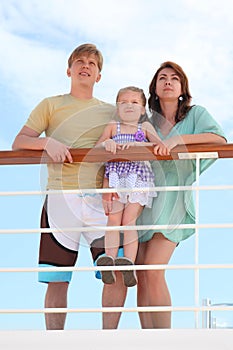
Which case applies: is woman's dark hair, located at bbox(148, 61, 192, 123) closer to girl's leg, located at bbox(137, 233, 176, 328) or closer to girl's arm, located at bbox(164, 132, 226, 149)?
girl's arm, located at bbox(164, 132, 226, 149)

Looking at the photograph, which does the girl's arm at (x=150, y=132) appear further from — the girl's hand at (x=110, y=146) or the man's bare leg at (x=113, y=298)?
the man's bare leg at (x=113, y=298)

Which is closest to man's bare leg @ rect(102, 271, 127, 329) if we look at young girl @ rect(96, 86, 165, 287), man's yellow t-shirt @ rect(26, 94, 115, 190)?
young girl @ rect(96, 86, 165, 287)

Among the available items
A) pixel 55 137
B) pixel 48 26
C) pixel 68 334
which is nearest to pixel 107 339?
pixel 68 334

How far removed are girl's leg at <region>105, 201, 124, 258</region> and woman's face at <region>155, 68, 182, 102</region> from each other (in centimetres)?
40

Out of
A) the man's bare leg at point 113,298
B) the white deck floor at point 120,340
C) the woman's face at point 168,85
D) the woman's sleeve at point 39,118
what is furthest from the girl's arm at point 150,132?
the white deck floor at point 120,340

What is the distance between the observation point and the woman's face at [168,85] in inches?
113

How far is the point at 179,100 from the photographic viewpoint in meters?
2.91

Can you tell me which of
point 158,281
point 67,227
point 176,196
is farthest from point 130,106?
point 158,281

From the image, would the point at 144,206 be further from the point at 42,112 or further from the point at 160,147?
the point at 42,112

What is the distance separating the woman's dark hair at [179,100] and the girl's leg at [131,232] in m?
0.32

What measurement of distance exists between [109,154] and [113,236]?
261mm

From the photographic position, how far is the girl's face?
2.84 meters

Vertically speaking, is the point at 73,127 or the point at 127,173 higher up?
the point at 73,127

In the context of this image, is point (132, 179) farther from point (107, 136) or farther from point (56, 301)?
point (56, 301)
